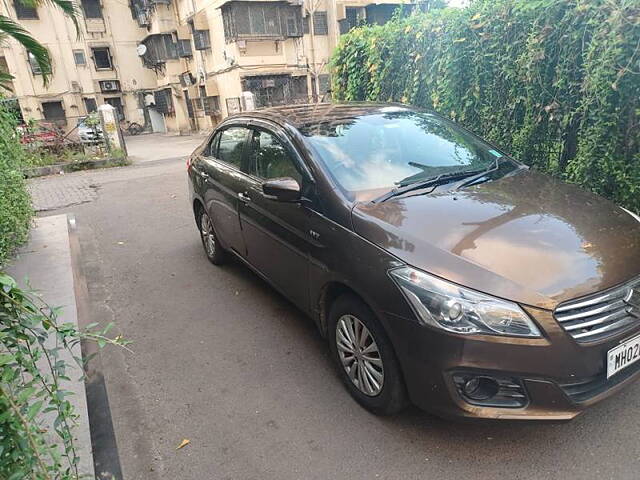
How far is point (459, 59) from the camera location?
5.61 metres

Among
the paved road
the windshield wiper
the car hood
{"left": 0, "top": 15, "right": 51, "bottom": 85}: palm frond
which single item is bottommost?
the paved road

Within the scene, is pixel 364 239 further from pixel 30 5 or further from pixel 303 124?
pixel 30 5

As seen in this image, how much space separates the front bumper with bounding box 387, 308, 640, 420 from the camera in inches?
80.8

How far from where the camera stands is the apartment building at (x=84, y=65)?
25.7 m

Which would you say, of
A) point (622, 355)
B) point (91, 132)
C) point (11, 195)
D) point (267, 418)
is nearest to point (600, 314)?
point (622, 355)

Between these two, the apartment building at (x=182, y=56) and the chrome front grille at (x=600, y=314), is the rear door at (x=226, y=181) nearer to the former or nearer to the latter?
the chrome front grille at (x=600, y=314)

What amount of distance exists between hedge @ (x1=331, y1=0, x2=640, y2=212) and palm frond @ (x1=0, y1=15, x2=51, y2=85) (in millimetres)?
4575

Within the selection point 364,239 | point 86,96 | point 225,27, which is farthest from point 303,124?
point 86,96

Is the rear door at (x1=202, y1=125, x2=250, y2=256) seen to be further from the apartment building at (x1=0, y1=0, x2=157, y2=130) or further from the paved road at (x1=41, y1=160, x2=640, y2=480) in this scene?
the apartment building at (x1=0, y1=0, x2=157, y2=130)

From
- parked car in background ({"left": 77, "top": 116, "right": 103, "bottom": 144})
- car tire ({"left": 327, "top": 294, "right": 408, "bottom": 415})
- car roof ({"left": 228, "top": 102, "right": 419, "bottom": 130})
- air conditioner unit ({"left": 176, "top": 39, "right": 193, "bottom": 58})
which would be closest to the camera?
car tire ({"left": 327, "top": 294, "right": 408, "bottom": 415})

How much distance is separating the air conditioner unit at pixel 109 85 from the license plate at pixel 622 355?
1269 inches

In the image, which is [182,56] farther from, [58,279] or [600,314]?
[600,314]

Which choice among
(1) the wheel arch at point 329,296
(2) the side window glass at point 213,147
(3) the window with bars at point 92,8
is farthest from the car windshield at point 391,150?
(3) the window with bars at point 92,8

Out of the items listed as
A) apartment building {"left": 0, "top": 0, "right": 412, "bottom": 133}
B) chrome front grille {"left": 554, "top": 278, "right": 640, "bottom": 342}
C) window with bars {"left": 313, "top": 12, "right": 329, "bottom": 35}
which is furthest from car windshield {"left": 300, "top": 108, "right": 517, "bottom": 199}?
window with bars {"left": 313, "top": 12, "right": 329, "bottom": 35}
